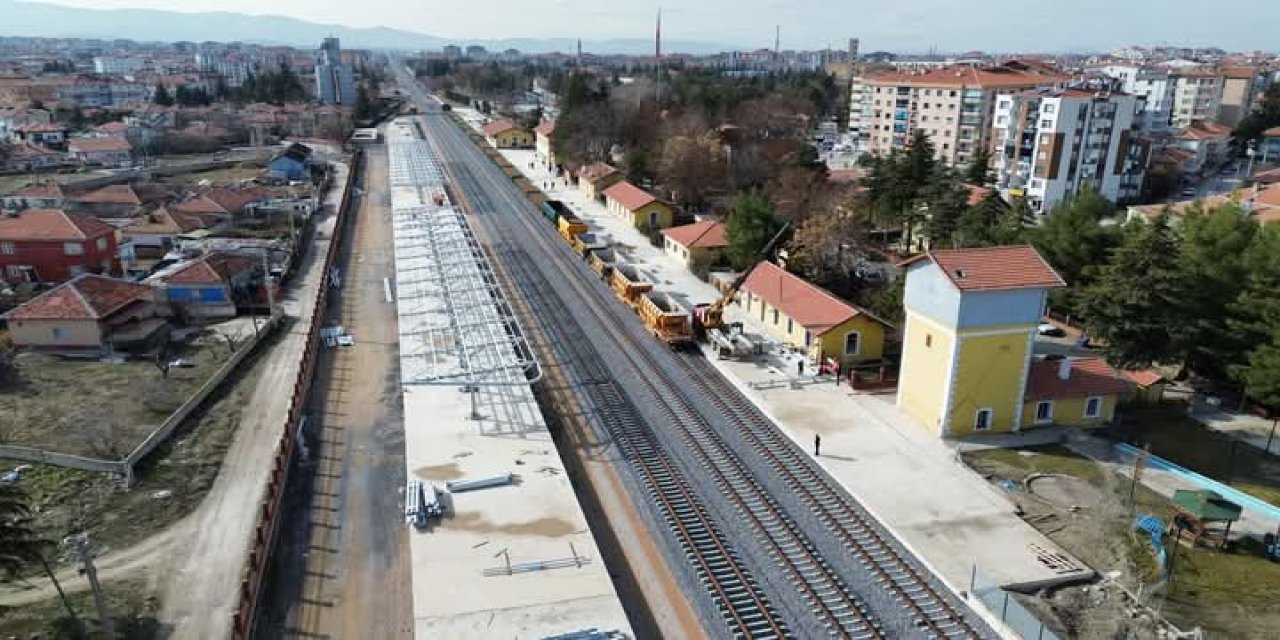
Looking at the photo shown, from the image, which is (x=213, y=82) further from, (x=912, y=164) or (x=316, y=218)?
(x=912, y=164)

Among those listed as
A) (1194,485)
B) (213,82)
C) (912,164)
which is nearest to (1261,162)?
(912,164)

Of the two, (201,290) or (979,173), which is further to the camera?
(979,173)

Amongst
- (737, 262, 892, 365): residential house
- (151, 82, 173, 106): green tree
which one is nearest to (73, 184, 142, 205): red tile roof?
(737, 262, 892, 365): residential house

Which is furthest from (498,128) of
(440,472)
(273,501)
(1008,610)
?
(1008,610)

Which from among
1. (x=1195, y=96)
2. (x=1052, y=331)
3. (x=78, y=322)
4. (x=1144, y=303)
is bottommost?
(x=1052, y=331)

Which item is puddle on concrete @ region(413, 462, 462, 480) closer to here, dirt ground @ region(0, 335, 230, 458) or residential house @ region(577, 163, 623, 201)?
dirt ground @ region(0, 335, 230, 458)

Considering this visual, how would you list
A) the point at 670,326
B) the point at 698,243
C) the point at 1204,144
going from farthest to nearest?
the point at 1204,144 → the point at 698,243 → the point at 670,326

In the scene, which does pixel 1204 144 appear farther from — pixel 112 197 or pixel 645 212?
pixel 112 197

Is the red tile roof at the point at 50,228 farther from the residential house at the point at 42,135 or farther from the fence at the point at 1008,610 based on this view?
the residential house at the point at 42,135
